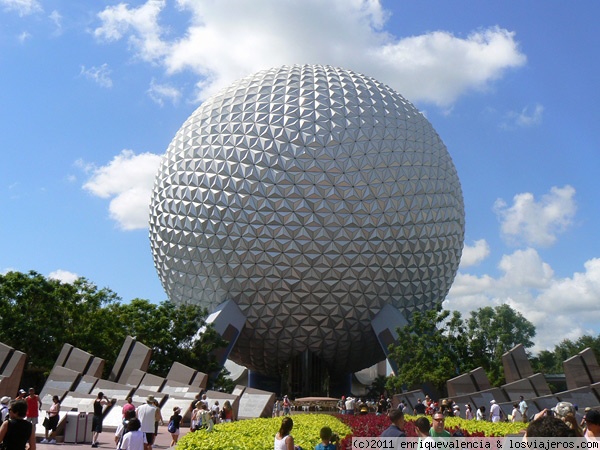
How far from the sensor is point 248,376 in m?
39.8

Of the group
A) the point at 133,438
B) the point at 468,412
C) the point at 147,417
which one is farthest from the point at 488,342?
the point at 133,438

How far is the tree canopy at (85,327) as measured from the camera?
2850 centimetres

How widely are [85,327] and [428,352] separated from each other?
55.6 ft

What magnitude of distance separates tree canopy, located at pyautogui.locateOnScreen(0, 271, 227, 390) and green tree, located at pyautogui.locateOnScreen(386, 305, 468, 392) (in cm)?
854

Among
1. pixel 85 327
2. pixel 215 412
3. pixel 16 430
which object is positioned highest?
pixel 85 327

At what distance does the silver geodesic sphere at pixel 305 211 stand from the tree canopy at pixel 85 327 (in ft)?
8.66

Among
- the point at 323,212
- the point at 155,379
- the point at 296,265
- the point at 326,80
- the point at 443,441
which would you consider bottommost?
the point at 443,441

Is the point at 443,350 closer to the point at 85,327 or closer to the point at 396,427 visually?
the point at 85,327

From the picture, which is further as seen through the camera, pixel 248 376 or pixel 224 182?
pixel 248 376

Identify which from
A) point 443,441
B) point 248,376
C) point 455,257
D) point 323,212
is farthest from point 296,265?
point 443,441

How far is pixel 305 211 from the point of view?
29766 millimetres

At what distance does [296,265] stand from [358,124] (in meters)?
7.77

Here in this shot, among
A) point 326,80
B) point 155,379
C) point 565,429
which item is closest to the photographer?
point 565,429

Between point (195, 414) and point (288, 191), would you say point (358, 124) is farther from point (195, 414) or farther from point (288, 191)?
point (195, 414)
